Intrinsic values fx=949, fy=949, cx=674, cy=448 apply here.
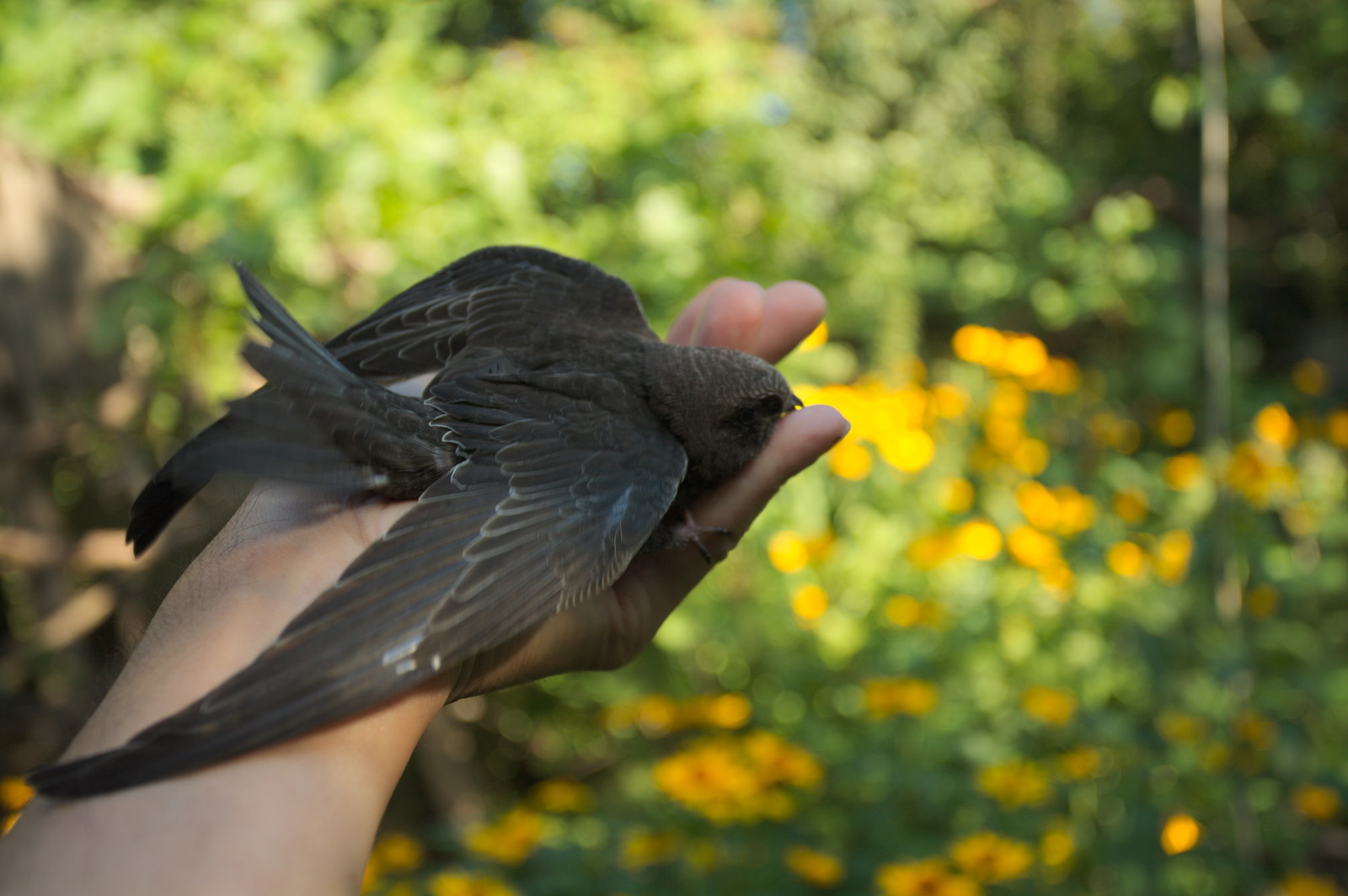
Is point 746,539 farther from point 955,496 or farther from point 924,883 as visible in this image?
point 924,883

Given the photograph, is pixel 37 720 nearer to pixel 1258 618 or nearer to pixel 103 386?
pixel 103 386

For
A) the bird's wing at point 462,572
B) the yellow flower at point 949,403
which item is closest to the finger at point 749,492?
the bird's wing at point 462,572

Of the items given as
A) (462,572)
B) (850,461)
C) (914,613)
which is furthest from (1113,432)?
(462,572)

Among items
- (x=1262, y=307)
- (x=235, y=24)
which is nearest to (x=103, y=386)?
(x=235, y=24)

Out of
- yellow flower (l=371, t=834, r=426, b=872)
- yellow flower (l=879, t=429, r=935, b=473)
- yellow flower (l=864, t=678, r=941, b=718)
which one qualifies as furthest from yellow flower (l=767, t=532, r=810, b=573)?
yellow flower (l=371, t=834, r=426, b=872)

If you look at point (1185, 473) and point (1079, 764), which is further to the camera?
point (1185, 473)

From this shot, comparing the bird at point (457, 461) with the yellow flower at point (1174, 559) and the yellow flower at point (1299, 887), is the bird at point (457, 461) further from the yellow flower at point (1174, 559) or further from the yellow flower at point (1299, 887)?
the yellow flower at point (1299, 887)

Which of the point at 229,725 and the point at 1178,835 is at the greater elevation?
the point at 229,725
